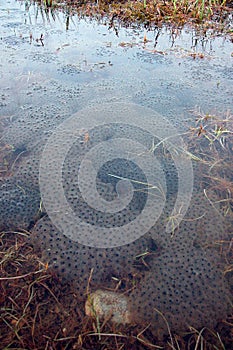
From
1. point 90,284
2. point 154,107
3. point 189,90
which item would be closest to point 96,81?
point 154,107

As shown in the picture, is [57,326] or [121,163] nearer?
[57,326]

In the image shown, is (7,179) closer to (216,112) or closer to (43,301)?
(43,301)

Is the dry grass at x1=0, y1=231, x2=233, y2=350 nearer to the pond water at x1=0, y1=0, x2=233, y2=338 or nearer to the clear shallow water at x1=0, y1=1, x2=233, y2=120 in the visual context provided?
the pond water at x1=0, y1=0, x2=233, y2=338

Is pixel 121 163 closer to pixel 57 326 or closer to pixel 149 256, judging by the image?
pixel 149 256

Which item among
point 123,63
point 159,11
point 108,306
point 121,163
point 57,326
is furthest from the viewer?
point 159,11

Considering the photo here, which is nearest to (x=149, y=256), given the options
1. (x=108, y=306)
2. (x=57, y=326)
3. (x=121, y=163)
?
(x=108, y=306)

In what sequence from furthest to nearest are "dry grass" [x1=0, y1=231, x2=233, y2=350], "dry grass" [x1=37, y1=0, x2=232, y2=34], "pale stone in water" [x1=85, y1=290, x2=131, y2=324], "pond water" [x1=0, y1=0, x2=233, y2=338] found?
"dry grass" [x1=37, y1=0, x2=232, y2=34], "pond water" [x1=0, y1=0, x2=233, y2=338], "pale stone in water" [x1=85, y1=290, x2=131, y2=324], "dry grass" [x1=0, y1=231, x2=233, y2=350]

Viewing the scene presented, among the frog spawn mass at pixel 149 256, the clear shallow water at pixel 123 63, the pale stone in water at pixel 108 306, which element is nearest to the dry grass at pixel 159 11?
the clear shallow water at pixel 123 63

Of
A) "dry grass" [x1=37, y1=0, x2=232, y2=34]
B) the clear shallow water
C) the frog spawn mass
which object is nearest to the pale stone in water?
the frog spawn mass

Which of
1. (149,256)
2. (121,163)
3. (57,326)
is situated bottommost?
(57,326)
